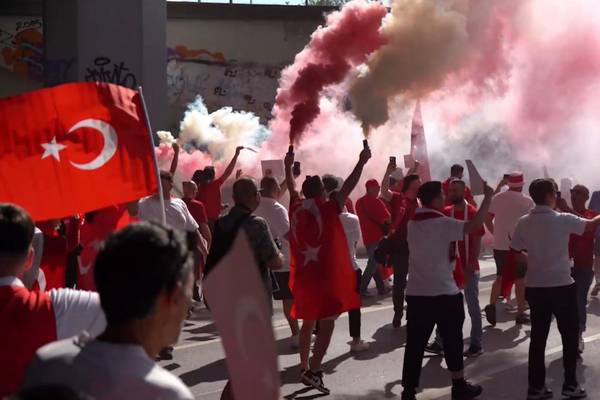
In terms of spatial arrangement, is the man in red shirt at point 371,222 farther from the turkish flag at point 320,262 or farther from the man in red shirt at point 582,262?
the turkish flag at point 320,262

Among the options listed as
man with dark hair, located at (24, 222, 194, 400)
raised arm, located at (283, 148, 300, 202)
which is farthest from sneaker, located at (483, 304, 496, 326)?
man with dark hair, located at (24, 222, 194, 400)

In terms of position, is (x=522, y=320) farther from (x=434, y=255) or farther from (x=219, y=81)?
(x=219, y=81)

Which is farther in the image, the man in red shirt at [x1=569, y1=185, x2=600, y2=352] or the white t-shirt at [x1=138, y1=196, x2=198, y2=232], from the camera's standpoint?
the white t-shirt at [x1=138, y1=196, x2=198, y2=232]

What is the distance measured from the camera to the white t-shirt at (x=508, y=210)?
10711 millimetres

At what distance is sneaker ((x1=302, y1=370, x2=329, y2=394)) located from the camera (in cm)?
789

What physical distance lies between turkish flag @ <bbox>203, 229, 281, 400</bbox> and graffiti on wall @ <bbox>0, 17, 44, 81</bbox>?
28268 millimetres

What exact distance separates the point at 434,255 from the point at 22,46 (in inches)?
992

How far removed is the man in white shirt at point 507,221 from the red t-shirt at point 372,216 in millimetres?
2245

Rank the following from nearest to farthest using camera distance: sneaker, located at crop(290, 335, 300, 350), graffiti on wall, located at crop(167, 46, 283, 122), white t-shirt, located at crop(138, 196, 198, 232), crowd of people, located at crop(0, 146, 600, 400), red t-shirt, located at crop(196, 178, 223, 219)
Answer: crowd of people, located at crop(0, 146, 600, 400)
white t-shirt, located at crop(138, 196, 198, 232)
sneaker, located at crop(290, 335, 300, 350)
red t-shirt, located at crop(196, 178, 223, 219)
graffiti on wall, located at crop(167, 46, 283, 122)

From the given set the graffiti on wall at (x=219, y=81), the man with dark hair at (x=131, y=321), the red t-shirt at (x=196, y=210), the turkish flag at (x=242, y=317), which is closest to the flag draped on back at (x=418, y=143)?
the red t-shirt at (x=196, y=210)

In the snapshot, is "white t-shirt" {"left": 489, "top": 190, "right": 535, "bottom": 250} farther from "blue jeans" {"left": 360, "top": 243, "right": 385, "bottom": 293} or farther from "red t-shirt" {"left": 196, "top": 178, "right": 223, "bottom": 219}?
"red t-shirt" {"left": 196, "top": 178, "right": 223, "bottom": 219}

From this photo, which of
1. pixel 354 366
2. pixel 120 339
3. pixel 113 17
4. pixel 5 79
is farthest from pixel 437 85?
pixel 5 79

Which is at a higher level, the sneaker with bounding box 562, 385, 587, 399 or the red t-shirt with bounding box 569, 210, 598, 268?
the red t-shirt with bounding box 569, 210, 598, 268

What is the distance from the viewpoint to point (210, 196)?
13.7m
